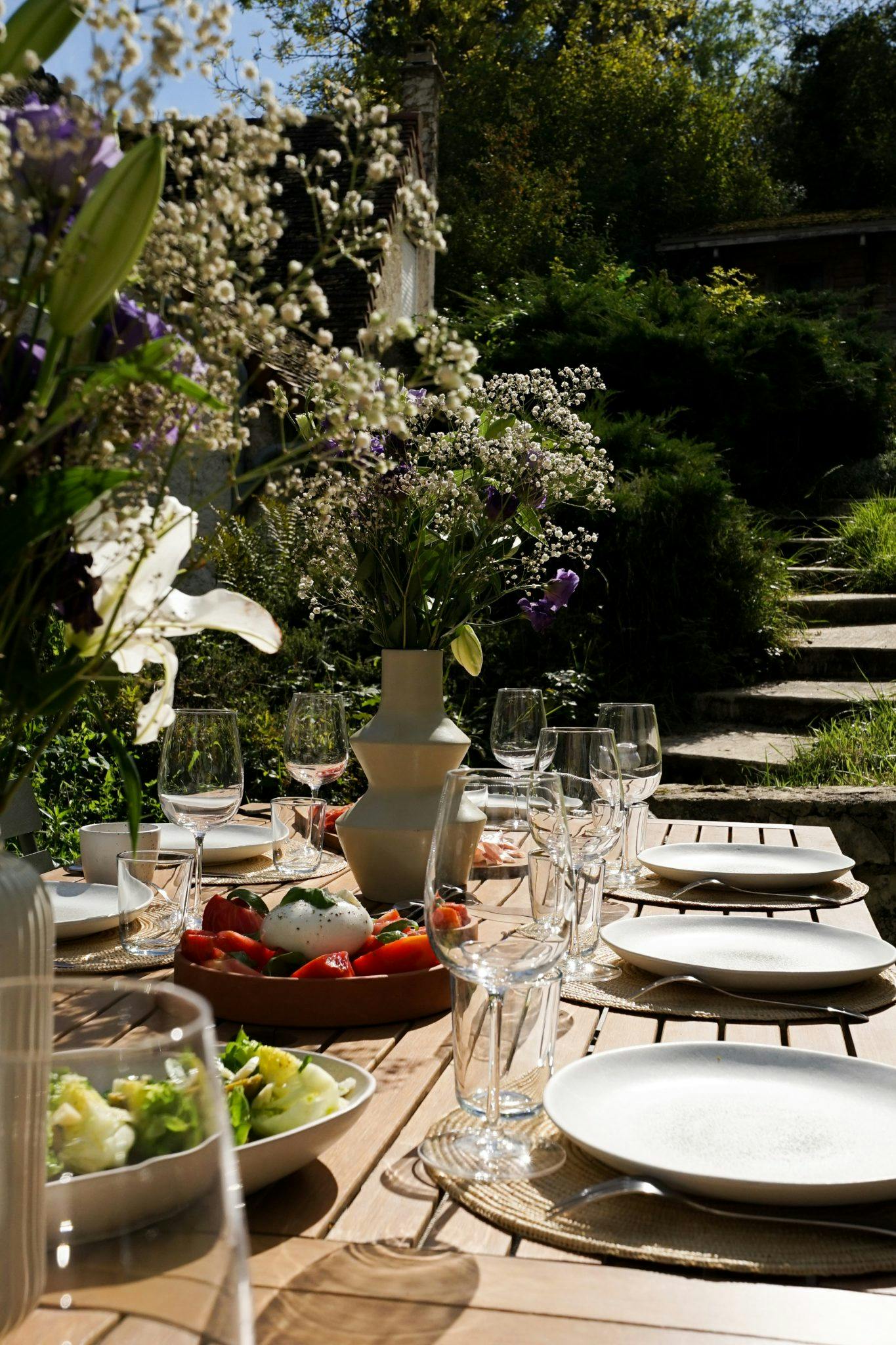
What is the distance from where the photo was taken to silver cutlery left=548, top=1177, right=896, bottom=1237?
97cm

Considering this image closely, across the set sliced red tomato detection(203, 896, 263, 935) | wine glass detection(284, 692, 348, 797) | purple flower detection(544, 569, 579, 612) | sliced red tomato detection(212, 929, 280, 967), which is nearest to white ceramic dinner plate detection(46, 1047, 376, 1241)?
sliced red tomato detection(212, 929, 280, 967)

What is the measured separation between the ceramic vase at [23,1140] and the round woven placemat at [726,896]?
1.61 metres

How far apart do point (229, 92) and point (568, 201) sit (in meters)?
22.7

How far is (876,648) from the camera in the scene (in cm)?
738

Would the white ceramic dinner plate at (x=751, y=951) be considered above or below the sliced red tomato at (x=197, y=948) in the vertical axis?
below

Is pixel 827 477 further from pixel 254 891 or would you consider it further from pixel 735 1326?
pixel 735 1326

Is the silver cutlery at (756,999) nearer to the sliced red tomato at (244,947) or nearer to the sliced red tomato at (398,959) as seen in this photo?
the sliced red tomato at (398,959)

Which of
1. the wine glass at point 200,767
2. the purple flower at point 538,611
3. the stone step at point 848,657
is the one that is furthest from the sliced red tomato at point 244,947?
the stone step at point 848,657

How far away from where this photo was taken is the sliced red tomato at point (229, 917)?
5.53ft

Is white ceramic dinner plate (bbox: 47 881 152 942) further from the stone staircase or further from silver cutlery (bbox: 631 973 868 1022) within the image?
the stone staircase

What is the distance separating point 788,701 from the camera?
6973mm

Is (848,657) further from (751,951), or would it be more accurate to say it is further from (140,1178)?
(140,1178)

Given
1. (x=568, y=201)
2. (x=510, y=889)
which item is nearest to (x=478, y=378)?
(x=510, y=889)

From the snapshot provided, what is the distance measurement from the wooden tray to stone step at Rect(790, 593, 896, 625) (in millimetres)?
7359
